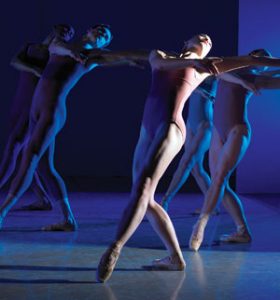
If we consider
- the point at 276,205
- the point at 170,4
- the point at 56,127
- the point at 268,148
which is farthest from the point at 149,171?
the point at 170,4

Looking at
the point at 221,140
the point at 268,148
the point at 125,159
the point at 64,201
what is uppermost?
the point at 221,140

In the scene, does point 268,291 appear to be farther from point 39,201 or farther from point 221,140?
point 39,201

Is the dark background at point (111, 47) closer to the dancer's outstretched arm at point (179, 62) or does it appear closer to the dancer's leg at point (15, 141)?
the dancer's leg at point (15, 141)

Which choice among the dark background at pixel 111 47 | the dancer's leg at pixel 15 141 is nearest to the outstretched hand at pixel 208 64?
the dancer's leg at pixel 15 141

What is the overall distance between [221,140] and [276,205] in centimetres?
285

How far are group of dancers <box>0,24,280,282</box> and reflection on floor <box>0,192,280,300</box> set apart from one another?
18 cm

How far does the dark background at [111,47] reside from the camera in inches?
404

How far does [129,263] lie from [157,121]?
3.17ft

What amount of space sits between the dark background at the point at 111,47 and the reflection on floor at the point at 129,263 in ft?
13.5

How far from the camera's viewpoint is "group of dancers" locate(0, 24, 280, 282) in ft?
12.8

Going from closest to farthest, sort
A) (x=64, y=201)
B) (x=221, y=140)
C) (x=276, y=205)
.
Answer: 1. (x=221, y=140)
2. (x=64, y=201)
3. (x=276, y=205)

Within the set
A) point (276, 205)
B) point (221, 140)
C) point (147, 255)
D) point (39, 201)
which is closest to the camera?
point (147, 255)

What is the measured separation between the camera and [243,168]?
883 centimetres

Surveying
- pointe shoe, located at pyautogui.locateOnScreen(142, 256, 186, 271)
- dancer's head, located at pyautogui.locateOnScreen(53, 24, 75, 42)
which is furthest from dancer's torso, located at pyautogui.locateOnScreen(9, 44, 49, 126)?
pointe shoe, located at pyautogui.locateOnScreen(142, 256, 186, 271)
